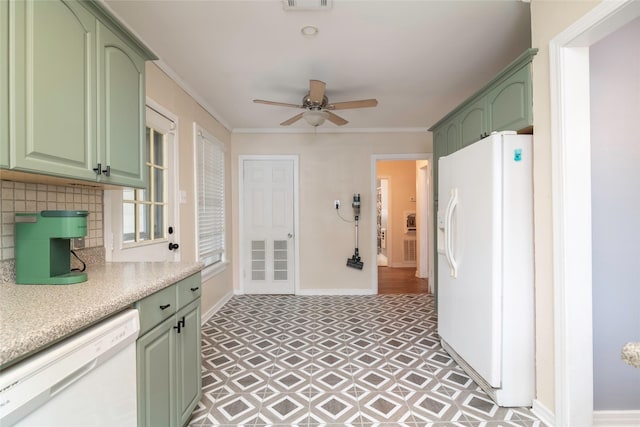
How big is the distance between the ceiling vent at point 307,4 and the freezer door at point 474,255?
1.29 m

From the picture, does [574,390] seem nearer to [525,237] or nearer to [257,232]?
[525,237]

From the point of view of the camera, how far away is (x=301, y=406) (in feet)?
6.63

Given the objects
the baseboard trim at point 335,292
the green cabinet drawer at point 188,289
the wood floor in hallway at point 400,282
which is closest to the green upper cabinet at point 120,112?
the green cabinet drawer at point 188,289

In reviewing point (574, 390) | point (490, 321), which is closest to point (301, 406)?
point (490, 321)

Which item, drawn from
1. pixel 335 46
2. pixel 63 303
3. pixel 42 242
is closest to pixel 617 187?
pixel 335 46

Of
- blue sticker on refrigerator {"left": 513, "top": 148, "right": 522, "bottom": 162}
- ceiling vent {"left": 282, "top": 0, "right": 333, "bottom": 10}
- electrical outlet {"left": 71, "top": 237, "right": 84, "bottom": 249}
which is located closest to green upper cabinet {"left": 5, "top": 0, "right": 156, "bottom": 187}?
electrical outlet {"left": 71, "top": 237, "right": 84, "bottom": 249}

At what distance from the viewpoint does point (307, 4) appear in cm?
190

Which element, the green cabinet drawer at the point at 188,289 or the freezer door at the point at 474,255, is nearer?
the green cabinet drawer at the point at 188,289

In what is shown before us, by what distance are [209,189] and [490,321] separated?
3.19 m

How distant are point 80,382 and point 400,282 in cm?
519

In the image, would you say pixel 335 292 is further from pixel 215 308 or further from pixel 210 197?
pixel 210 197

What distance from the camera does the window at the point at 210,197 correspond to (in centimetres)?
351

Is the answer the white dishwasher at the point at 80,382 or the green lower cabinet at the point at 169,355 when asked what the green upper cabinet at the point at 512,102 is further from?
the white dishwasher at the point at 80,382

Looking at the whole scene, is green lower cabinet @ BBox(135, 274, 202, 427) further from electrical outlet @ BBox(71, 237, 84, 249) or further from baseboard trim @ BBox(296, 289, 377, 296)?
baseboard trim @ BBox(296, 289, 377, 296)
